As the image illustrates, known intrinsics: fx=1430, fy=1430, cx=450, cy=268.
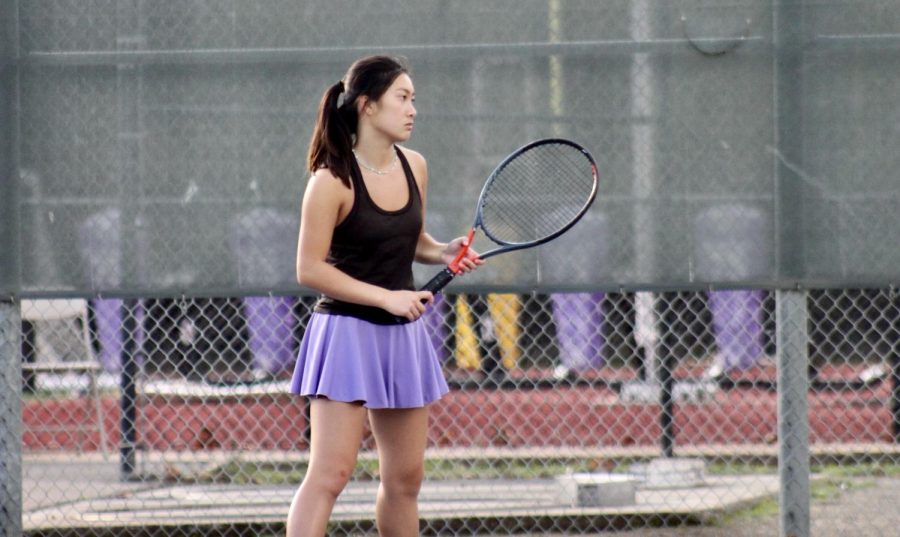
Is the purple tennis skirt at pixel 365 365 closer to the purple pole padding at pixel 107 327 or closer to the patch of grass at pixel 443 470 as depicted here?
the patch of grass at pixel 443 470

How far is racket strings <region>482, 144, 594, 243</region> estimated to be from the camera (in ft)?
18.1

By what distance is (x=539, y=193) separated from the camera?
18.2 ft

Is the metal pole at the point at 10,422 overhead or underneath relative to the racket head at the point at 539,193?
underneath

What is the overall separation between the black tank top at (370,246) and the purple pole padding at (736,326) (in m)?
5.75

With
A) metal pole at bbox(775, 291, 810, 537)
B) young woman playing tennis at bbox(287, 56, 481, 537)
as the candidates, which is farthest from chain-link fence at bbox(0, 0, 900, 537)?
young woman playing tennis at bbox(287, 56, 481, 537)

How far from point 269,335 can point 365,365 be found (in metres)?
4.77

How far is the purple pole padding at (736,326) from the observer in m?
9.67

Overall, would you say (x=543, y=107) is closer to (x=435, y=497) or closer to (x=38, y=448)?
(x=435, y=497)

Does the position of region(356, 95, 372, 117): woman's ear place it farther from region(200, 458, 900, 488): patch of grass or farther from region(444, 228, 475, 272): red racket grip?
region(200, 458, 900, 488): patch of grass

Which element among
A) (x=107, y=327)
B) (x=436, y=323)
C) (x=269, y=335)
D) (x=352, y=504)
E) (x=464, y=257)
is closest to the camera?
(x=464, y=257)

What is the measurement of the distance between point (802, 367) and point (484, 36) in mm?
1754

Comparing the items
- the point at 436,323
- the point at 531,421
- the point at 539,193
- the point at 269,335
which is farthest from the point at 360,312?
the point at 531,421

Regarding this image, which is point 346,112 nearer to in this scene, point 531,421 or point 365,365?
point 365,365

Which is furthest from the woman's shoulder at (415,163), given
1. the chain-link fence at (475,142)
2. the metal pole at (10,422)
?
the metal pole at (10,422)
